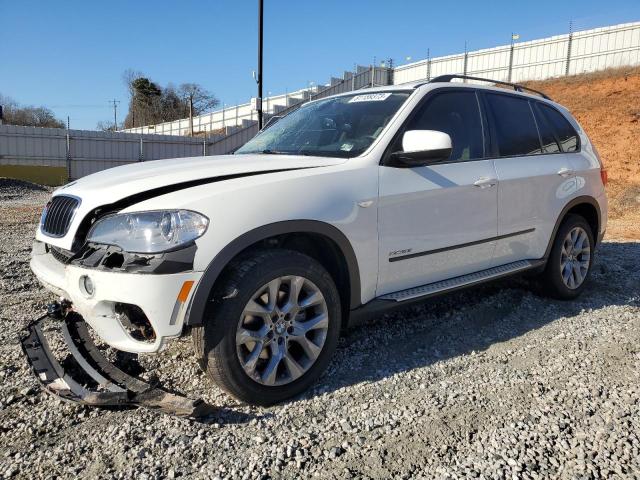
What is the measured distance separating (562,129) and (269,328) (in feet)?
12.0

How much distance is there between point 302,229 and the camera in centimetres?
279

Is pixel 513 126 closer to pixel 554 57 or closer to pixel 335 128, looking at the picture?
pixel 335 128

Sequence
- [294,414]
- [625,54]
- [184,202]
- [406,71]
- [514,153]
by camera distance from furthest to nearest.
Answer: [406,71], [625,54], [514,153], [294,414], [184,202]

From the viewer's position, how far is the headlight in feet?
7.98

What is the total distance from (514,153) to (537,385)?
197 cm

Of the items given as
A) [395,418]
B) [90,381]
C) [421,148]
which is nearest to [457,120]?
[421,148]

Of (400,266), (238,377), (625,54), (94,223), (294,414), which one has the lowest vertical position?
(294,414)

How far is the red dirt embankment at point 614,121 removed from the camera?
1362 centimetres

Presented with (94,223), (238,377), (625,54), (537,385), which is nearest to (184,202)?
(94,223)

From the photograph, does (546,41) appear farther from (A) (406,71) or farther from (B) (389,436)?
(B) (389,436)

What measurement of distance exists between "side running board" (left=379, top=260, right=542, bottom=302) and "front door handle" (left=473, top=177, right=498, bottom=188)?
0.66 metres

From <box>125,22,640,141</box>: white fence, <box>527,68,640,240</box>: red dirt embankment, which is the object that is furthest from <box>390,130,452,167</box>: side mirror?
<box>125,22,640,141</box>: white fence

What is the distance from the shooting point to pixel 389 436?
251cm

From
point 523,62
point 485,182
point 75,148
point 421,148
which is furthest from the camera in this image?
point 523,62
